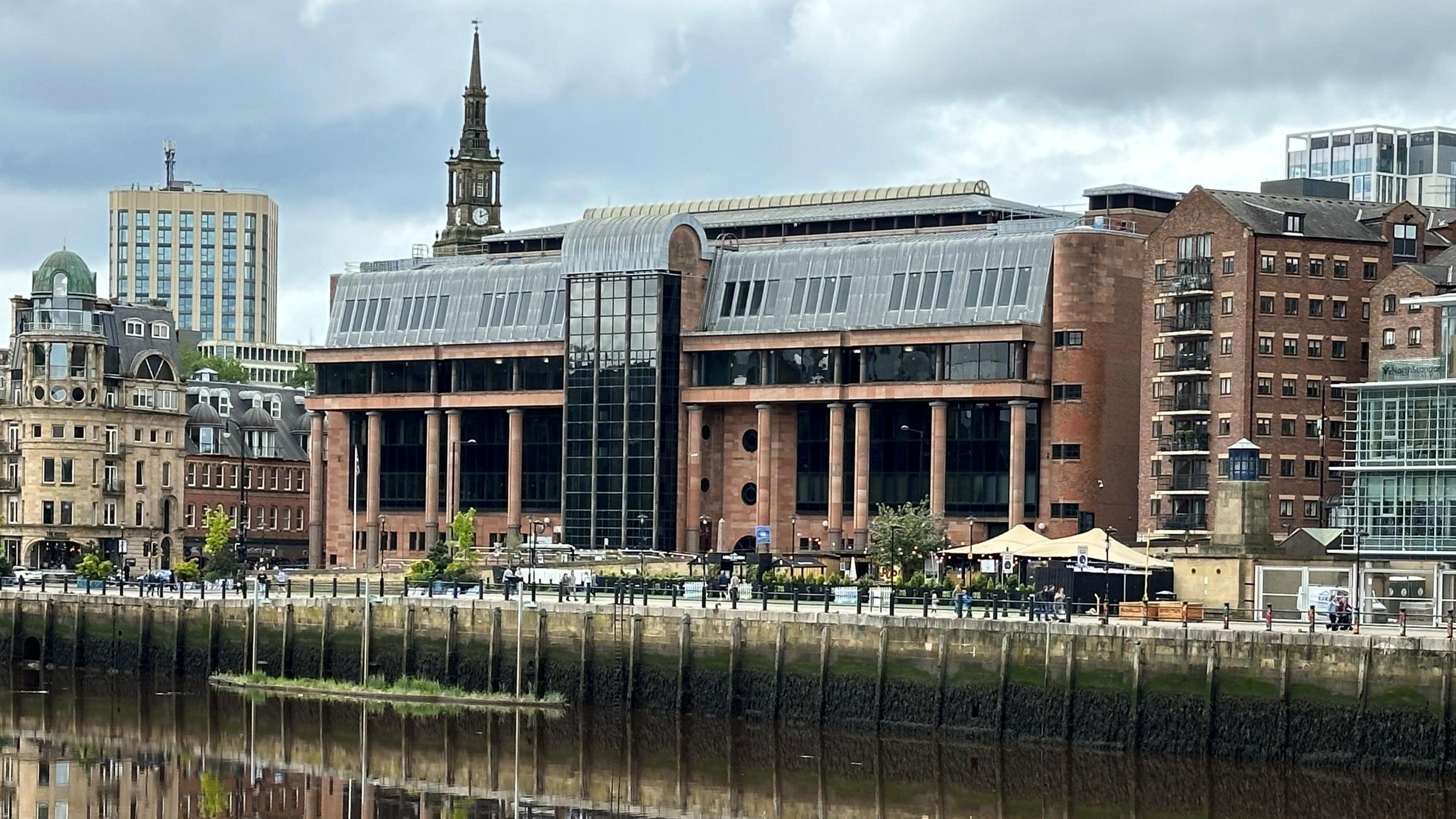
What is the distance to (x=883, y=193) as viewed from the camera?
19650 centimetres

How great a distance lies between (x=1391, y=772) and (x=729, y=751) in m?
22.8

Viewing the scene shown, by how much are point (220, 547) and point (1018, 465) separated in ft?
177

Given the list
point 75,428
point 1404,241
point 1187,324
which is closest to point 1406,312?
point 1404,241

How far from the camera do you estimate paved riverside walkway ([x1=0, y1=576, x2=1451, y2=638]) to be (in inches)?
3880

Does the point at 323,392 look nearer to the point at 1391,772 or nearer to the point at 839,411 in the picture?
the point at 839,411

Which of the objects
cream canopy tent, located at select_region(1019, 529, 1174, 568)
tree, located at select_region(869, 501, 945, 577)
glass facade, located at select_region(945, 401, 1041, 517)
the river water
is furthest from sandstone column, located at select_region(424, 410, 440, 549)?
the river water

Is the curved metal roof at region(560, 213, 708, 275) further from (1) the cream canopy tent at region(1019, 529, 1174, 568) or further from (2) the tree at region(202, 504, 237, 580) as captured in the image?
(1) the cream canopy tent at region(1019, 529, 1174, 568)

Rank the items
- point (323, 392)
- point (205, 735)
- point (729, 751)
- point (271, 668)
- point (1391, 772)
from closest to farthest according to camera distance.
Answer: point (1391, 772)
point (729, 751)
point (205, 735)
point (271, 668)
point (323, 392)

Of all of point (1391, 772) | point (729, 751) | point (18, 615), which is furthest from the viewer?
point (18, 615)

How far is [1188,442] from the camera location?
490 ft

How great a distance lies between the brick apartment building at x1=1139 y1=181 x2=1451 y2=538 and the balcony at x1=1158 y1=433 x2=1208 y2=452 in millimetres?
71

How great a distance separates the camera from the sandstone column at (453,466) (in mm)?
180750

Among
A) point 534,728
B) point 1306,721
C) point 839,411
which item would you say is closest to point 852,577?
point 839,411

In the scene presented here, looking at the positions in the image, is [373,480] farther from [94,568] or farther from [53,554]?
[94,568]
